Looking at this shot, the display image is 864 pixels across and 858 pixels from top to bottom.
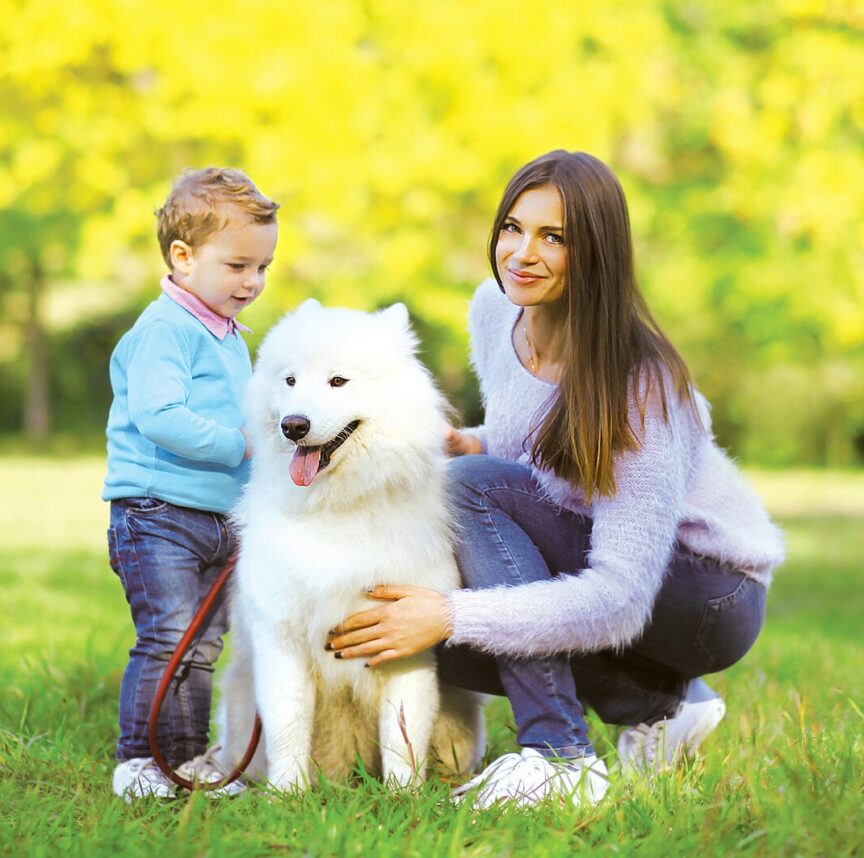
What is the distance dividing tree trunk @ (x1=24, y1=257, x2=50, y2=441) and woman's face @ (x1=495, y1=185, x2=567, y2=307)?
1483 cm

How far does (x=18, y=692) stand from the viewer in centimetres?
342

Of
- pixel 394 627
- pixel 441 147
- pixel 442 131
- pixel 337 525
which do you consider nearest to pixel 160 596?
pixel 337 525

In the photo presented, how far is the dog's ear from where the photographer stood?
8.93 ft

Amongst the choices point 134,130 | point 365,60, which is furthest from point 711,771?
point 134,130

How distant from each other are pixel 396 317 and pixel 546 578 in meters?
0.76

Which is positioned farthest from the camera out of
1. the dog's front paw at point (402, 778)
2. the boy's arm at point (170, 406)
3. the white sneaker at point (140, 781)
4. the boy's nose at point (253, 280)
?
the boy's nose at point (253, 280)

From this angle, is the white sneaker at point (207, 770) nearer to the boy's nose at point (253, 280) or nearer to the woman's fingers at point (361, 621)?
the woman's fingers at point (361, 621)

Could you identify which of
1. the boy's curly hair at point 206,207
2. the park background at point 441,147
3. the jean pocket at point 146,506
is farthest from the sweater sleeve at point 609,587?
the park background at point 441,147

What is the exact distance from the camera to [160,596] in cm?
289

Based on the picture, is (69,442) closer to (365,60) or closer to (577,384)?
(365,60)

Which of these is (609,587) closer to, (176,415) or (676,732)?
(676,732)

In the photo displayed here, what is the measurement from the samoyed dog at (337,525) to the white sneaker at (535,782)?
0.60 ft

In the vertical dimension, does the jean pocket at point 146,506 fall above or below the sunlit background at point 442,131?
below

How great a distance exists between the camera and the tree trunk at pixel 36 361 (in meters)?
16.5
